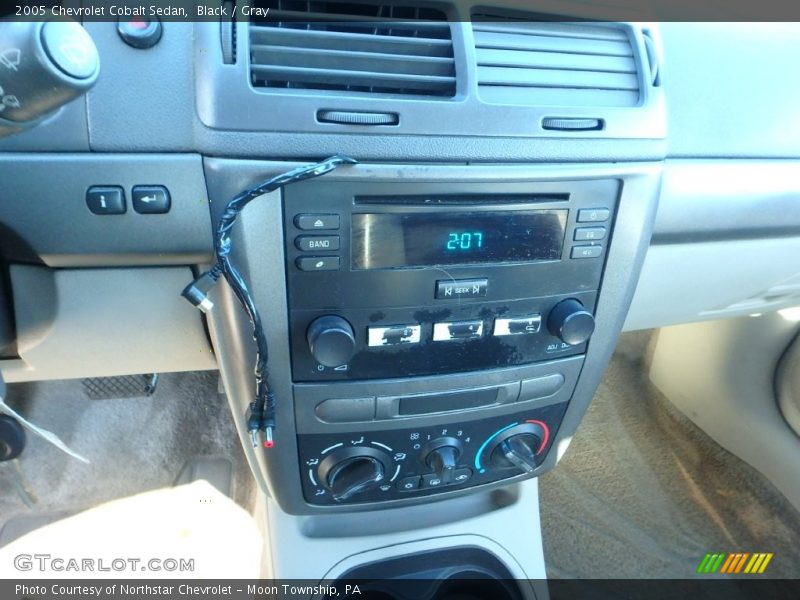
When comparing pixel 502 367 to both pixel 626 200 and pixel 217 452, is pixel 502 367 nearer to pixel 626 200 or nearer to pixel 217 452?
pixel 626 200

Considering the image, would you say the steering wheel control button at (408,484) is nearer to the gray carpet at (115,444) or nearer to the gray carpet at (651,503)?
the gray carpet at (115,444)

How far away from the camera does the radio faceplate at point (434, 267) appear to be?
24.7 inches

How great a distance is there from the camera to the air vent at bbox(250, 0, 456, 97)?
59 cm

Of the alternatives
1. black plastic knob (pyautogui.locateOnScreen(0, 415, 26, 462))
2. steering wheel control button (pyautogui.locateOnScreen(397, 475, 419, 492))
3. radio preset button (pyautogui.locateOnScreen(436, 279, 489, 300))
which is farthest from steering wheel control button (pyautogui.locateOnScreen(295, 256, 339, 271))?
black plastic knob (pyautogui.locateOnScreen(0, 415, 26, 462))

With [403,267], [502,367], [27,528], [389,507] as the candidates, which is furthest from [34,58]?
[27,528]

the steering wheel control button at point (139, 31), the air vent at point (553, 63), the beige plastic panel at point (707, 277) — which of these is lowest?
the beige plastic panel at point (707, 277)

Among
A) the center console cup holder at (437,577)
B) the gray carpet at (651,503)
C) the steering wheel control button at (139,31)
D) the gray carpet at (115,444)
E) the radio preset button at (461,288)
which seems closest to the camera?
the steering wheel control button at (139,31)

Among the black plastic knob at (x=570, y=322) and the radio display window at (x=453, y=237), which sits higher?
the radio display window at (x=453, y=237)

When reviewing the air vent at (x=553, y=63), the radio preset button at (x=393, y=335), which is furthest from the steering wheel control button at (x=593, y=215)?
the radio preset button at (x=393, y=335)

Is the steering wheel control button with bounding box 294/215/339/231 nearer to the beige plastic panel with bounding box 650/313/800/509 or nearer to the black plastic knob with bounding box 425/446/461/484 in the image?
the black plastic knob with bounding box 425/446/461/484

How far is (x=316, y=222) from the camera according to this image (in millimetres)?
619

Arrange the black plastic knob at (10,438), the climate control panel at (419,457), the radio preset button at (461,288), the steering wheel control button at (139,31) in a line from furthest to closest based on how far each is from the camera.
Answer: the black plastic knob at (10,438)
the climate control panel at (419,457)
the radio preset button at (461,288)
the steering wheel control button at (139,31)

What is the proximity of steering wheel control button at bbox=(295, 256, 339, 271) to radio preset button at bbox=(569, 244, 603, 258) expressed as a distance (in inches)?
10.6

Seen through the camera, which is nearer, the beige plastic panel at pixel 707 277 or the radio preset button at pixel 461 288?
the radio preset button at pixel 461 288
